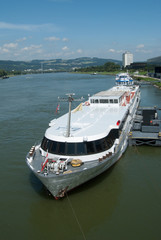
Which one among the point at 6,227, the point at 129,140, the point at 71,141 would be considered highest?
the point at 71,141

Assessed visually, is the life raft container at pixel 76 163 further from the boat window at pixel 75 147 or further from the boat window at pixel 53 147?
the boat window at pixel 53 147

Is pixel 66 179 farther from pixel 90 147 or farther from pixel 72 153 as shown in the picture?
pixel 90 147

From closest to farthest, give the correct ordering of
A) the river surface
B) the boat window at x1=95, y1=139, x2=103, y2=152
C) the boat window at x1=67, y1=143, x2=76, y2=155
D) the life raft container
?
the river surface → the life raft container → the boat window at x1=67, y1=143, x2=76, y2=155 → the boat window at x1=95, y1=139, x2=103, y2=152

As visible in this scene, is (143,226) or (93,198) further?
(93,198)

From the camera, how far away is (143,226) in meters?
13.0

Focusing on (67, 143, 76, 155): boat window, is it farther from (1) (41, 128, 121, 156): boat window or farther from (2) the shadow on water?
(2) the shadow on water

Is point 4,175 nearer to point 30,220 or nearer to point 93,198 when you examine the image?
point 30,220

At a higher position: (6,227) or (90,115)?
(90,115)

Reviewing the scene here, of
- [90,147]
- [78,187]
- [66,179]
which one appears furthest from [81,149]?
[78,187]

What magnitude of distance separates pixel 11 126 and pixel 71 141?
1907 cm

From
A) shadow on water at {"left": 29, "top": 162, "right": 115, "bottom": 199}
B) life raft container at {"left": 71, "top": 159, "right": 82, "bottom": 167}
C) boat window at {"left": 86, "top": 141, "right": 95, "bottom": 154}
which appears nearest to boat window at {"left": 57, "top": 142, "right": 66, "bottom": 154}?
life raft container at {"left": 71, "top": 159, "right": 82, "bottom": 167}

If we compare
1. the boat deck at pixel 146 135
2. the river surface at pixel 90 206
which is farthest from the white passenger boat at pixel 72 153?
the boat deck at pixel 146 135

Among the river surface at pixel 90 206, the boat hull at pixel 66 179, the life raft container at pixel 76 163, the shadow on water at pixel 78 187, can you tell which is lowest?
the river surface at pixel 90 206

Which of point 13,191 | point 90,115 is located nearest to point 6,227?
point 13,191
